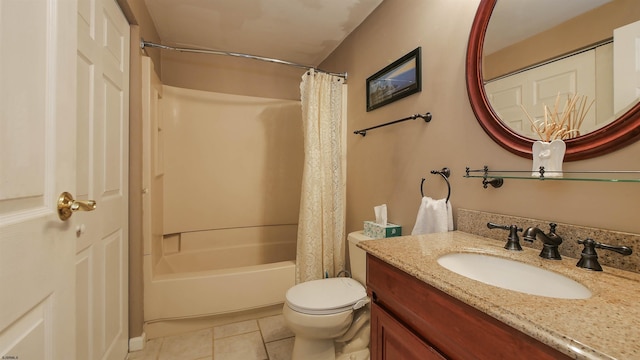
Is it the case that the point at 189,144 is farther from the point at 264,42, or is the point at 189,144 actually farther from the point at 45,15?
the point at 45,15

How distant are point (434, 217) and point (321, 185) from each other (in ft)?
2.96

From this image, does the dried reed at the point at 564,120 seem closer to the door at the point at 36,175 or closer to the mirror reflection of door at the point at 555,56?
the mirror reflection of door at the point at 555,56

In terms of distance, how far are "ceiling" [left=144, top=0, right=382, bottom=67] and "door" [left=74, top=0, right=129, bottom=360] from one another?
590mm

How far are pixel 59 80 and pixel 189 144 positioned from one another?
196cm

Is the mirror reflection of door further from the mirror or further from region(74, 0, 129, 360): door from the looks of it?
region(74, 0, 129, 360): door

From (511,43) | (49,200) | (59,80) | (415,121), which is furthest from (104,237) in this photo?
(511,43)

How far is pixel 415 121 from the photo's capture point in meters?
1.50

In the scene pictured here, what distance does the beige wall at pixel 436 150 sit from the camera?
2.64ft

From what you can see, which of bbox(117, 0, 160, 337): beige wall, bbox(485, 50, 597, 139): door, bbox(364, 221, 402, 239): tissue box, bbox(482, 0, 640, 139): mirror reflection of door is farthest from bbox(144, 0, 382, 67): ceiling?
bbox(364, 221, 402, 239): tissue box

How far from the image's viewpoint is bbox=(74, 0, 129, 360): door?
1018mm

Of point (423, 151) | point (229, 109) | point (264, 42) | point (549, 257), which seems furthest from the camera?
point (229, 109)

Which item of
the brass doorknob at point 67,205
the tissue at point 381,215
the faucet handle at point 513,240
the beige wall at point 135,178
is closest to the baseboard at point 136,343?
the beige wall at point 135,178

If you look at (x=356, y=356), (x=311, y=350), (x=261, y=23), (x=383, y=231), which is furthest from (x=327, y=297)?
(x=261, y=23)

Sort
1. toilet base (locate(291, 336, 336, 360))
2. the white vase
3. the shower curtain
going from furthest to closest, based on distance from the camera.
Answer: the shower curtain < toilet base (locate(291, 336, 336, 360)) < the white vase
